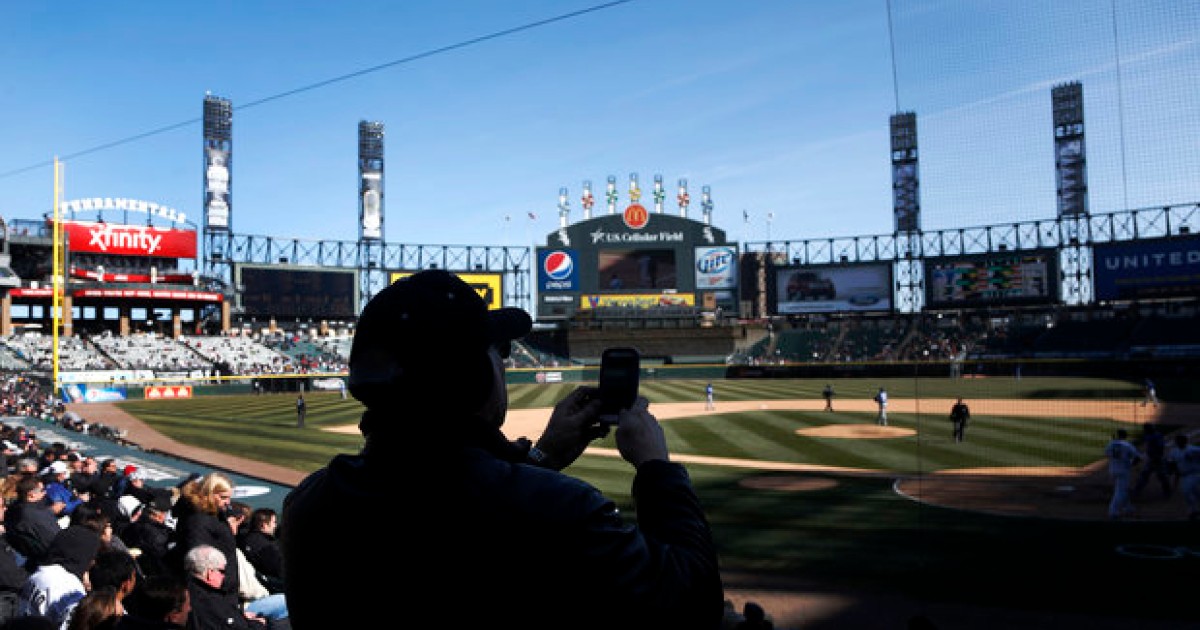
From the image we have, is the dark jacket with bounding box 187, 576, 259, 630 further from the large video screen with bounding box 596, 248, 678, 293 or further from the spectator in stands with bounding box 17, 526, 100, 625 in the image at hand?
the large video screen with bounding box 596, 248, 678, 293

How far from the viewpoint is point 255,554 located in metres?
6.64

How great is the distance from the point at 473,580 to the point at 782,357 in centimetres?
6377

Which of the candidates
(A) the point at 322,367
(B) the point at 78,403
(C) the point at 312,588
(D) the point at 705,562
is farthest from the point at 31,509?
(A) the point at 322,367

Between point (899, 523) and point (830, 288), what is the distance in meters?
56.2

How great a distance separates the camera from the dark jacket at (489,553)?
1.30 m

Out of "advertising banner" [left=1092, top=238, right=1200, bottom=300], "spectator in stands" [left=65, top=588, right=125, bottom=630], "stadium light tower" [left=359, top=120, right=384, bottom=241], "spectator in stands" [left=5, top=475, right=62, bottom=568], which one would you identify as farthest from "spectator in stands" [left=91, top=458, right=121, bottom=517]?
"stadium light tower" [left=359, top=120, right=384, bottom=241]

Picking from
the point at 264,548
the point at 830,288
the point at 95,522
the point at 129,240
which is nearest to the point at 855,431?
the point at 264,548

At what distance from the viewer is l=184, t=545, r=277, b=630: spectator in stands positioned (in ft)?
14.5

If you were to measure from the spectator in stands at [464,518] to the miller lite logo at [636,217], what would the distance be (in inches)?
2525

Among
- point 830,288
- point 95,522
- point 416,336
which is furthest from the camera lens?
point 830,288

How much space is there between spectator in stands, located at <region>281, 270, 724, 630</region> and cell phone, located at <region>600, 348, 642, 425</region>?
20cm

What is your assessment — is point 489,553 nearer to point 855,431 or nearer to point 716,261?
point 855,431

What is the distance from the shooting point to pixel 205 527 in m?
5.69

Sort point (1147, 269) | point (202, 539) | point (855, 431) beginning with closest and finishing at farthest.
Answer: point (202, 539) → point (855, 431) → point (1147, 269)
